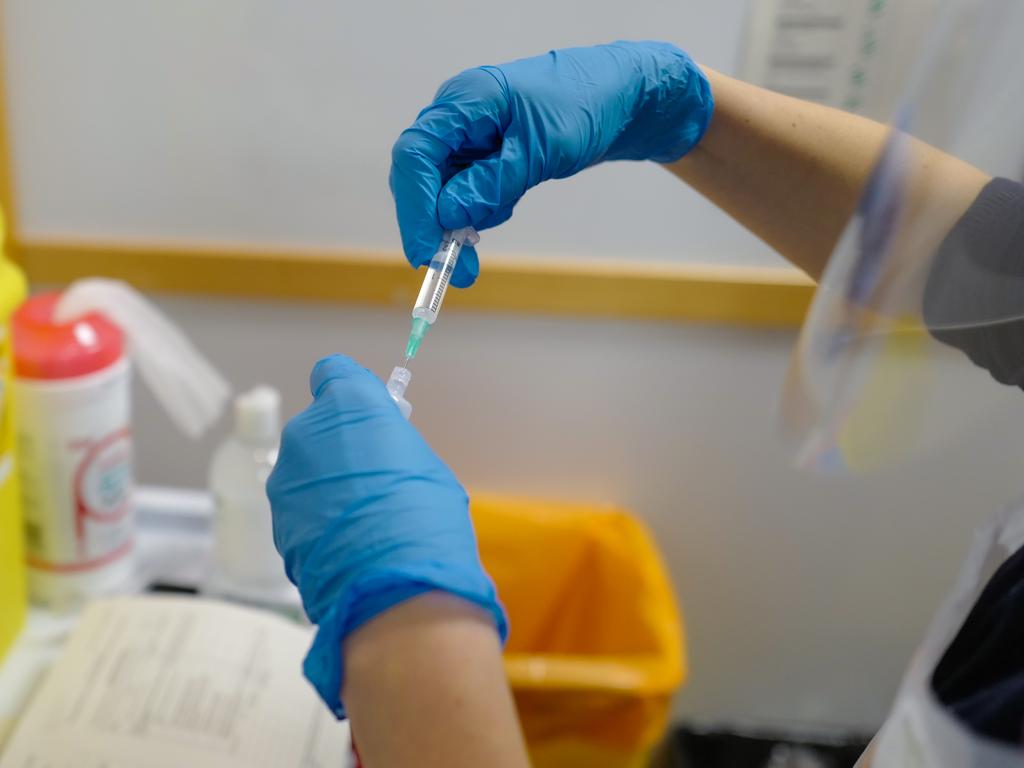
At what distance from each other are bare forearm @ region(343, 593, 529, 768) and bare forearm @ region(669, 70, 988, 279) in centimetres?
46

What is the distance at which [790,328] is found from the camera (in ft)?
3.92

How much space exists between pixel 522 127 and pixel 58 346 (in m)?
0.46

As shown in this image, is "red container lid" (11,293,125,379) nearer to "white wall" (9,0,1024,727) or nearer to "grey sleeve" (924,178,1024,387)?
"white wall" (9,0,1024,727)

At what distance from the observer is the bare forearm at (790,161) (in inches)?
28.1

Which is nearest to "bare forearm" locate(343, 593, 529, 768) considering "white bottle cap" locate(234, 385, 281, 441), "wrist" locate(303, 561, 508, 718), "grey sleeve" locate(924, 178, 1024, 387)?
"wrist" locate(303, 561, 508, 718)

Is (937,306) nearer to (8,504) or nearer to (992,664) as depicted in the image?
Result: (992,664)

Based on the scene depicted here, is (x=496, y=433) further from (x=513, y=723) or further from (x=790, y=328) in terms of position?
(x=513, y=723)

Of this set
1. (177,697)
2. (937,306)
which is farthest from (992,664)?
(177,697)

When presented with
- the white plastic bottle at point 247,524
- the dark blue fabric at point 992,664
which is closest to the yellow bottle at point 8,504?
the white plastic bottle at point 247,524

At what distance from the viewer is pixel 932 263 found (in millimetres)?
483

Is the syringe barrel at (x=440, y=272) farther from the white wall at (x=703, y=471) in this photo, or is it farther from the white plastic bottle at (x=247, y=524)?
the white wall at (x=703, y=471)

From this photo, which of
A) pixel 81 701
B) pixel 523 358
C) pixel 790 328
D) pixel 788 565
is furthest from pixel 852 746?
pixel 81 701

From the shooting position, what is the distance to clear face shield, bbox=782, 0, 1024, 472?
0.45 m

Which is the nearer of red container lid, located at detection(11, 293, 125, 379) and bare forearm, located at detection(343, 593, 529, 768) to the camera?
bare forearm, located at detection(343, 593, 529, 768)
